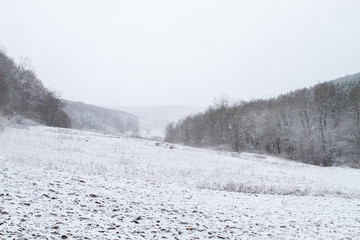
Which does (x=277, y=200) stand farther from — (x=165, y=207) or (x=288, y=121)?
(x=288, y=121)

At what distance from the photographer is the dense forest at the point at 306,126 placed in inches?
2055

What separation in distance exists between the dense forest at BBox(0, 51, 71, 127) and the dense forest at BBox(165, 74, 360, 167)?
164 feet

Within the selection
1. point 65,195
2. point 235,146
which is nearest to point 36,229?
point 65,195

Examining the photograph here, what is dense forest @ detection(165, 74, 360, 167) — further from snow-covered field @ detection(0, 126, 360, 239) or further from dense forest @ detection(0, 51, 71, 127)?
dense forest @ detection(0, 51, 71, 127)

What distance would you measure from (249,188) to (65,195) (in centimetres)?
1065

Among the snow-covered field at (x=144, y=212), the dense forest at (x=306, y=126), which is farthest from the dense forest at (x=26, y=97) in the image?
the snow-covered field at (x=144, y=212)

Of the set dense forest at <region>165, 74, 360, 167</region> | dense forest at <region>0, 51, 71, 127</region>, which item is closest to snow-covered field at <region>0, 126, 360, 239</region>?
dense forest at <region>165, 74, 360, 167</region>

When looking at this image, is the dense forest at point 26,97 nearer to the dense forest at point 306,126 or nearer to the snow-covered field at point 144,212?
the dense forest at point 306,126

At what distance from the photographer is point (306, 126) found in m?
60.4

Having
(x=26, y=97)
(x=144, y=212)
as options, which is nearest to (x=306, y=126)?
(x=144, y=212)

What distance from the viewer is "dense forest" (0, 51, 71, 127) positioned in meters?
60.0

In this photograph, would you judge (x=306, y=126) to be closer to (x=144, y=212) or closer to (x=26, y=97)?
(x=144, y=212)

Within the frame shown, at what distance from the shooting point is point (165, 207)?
9484 mm

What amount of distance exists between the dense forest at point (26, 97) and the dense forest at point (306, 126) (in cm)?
4994
